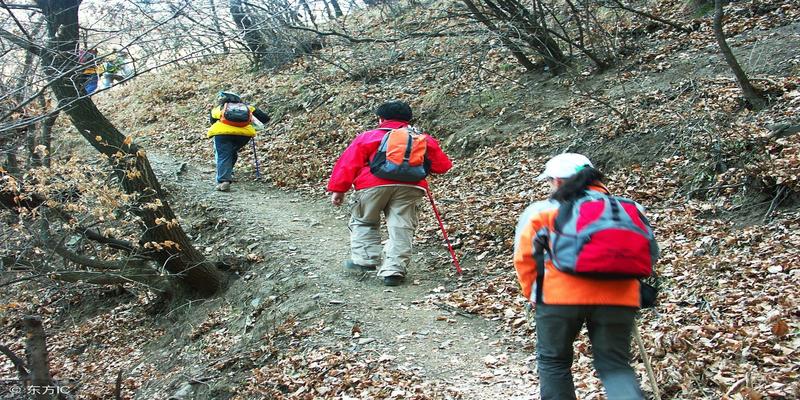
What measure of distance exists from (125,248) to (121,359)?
1458 mm

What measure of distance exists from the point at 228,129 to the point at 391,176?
18.3ft

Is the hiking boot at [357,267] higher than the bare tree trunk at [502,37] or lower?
lower

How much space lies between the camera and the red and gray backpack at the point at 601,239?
3.11 meters

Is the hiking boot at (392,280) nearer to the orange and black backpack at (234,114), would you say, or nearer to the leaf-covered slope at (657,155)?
the leaf-covered slope at (657,155)

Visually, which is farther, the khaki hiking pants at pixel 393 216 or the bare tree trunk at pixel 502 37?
the bare tree trunk at pixel 502 37

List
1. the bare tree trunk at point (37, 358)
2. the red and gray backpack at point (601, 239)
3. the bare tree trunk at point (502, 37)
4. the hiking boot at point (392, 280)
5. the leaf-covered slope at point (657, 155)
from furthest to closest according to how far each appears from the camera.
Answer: the bare tree trunk at point (502, 37)
the hiking boot at point (392, 280)
the bare tree trunk at point (37, 358)
the leaf-covered slope at point (657, 155)
the red and gray backpack at point (601, 239)

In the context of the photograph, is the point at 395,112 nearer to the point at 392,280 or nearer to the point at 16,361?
the point at 392,280

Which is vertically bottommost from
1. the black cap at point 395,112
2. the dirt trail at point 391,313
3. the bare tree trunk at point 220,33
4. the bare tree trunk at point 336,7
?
the dirt trail at point 391,313

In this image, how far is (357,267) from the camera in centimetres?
762

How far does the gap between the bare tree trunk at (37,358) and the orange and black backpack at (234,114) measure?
6.31 meters

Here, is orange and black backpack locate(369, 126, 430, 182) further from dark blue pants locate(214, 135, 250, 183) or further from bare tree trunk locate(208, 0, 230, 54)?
dark blue pants locate(214, 135, 250, 183)

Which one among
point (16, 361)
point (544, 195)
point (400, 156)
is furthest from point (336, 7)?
point (16, 361)

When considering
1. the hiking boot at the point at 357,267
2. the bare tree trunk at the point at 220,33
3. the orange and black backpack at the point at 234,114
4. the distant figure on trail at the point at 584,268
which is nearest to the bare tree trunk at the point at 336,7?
the orange and black backpack at the point at 234,114

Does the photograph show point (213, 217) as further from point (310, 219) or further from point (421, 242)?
point (421, 242)
